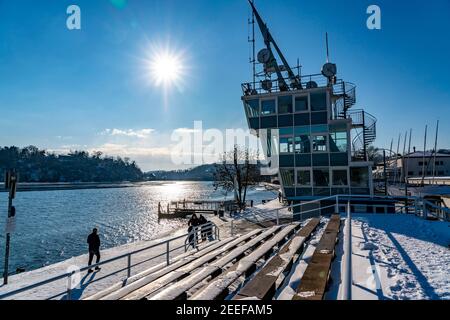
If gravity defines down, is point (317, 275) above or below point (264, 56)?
below

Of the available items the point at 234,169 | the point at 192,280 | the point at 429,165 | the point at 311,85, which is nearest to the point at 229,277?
the point at 192,280

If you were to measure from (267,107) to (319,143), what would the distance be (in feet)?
16.0

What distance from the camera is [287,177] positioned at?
2033cm

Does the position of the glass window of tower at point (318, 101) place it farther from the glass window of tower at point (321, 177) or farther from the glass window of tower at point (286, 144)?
the glass window of tower at point (321, 177)

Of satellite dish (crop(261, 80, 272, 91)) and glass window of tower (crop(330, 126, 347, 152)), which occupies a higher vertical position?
satellite dish (crop(261, 80, 272, 91))

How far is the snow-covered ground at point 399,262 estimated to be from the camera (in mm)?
4961

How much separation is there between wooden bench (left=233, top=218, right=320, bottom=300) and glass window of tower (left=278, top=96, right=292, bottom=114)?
44.6ft

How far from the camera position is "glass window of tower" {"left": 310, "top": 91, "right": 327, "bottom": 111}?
1933cm

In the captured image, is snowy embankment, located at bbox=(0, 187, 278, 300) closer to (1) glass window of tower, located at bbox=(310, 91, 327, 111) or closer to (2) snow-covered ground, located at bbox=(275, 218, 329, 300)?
(2) snow-covered ground, located at bbox=(275, 218, 329, 300)

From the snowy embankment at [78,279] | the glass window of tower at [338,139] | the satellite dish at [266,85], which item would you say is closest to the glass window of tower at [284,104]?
the satellite dish at [266,85]

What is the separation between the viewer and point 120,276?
37.3 ft

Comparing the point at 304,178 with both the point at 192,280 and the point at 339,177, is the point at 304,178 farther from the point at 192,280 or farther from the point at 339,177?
the point at 192,280

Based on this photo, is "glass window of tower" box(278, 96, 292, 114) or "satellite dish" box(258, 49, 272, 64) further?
"satellite dish" box(258, 49, 272, 64)

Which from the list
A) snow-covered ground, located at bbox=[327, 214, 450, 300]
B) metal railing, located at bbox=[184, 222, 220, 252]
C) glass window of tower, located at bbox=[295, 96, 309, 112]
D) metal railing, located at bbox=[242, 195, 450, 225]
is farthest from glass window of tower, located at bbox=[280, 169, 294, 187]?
snow-covered ground, located at bbox=[327, 214, 450, 300]
